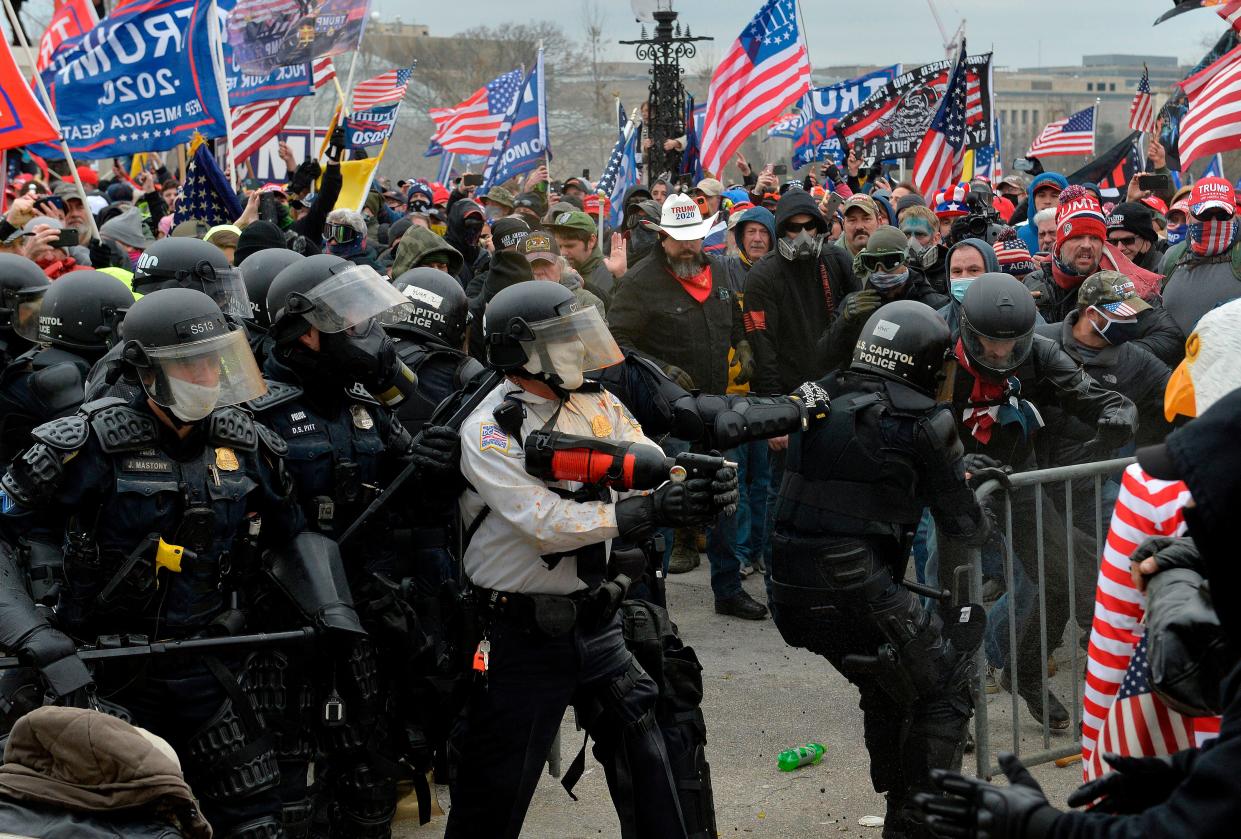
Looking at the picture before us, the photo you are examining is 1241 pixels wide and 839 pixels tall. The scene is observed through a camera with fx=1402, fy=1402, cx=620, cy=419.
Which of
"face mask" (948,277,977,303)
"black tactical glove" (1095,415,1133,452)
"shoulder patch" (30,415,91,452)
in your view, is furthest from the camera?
"face mask" (948,277,977,303)

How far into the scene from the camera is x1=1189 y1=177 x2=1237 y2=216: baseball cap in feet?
29.3

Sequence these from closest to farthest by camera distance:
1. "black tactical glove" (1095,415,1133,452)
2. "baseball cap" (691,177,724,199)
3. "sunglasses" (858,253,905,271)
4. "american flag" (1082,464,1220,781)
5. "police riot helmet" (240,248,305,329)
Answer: "american flag" (1082,464,1220,781) < "police riot helmet" (240,248,305,329) < "black tactical glove" (1095,415,1133,452) < "sunglasses" (858,253,905,271) < "baseball cap" (691,177,724,199)

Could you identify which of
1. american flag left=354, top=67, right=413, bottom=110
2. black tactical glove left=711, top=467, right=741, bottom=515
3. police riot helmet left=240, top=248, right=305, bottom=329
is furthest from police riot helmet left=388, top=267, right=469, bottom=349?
american flag left=354, top=67, right=413, bottom=110

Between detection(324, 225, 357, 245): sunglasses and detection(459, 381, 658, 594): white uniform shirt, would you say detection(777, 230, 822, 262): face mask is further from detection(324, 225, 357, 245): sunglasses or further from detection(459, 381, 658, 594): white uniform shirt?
detection(459, 381, 658, 594): white uniform shirt

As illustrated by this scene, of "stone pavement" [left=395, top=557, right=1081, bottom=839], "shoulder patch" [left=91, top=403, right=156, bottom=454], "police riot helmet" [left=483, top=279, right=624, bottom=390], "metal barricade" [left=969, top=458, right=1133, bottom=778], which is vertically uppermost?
"police riot helmet" [left=483, top=279, right=624, bottom=390]

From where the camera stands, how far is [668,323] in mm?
8359

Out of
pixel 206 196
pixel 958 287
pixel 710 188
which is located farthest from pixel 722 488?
pixel 710 188

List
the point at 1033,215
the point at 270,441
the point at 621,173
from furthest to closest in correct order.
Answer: the point at 621,173 < the point at 1033,215 < the point at 270,441

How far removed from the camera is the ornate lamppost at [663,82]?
22.7 m

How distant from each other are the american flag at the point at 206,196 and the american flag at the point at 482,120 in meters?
7.70

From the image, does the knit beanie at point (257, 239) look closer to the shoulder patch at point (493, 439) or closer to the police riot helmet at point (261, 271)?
the police riot helmet at point (261, 271)

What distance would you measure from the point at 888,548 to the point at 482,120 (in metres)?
13.9

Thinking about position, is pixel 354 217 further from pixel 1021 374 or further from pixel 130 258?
pixel 1021 374

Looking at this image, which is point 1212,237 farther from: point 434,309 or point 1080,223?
point 434,309
